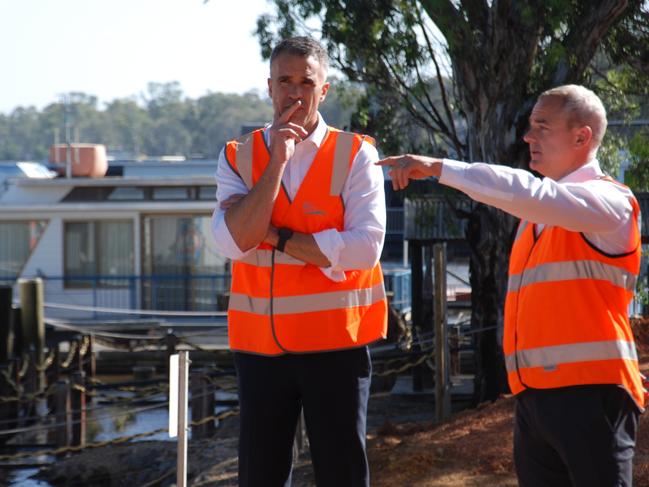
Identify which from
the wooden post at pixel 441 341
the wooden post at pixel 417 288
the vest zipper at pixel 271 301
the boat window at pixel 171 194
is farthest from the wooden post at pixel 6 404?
the vest zipper at pixel 271 301

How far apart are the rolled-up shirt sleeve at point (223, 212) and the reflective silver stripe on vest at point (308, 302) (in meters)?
0.17

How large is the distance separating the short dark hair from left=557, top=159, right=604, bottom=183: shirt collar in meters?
0.91

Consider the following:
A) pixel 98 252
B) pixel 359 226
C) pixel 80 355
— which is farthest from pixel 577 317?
pixel 98 252

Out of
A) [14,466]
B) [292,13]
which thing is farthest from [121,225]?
[292,13]

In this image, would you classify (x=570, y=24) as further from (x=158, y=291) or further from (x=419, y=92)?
(x=158, y=291)

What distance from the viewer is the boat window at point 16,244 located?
2386cm

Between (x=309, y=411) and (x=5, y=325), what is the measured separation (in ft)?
50.0

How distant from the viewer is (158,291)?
76.4ft

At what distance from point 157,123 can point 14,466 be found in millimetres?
118061

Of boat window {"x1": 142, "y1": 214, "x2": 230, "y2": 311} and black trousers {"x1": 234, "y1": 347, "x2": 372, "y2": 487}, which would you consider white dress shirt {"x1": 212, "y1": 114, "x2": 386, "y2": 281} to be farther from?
boat window {"x1": 142, "y1": 214, "x2": 230, "y2": 311}

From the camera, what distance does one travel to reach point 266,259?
3.82 metres

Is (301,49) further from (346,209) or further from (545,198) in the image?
(545,198)

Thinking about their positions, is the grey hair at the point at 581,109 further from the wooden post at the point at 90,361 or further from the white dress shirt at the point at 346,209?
the wooden post at the point at 90,361

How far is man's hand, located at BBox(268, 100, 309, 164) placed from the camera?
3.73m
